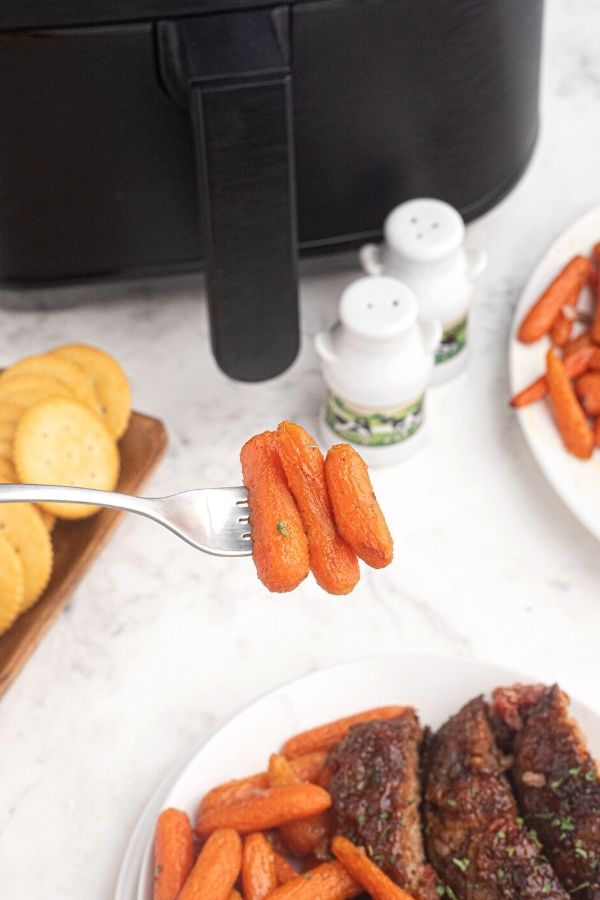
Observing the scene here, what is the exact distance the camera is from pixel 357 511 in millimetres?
924

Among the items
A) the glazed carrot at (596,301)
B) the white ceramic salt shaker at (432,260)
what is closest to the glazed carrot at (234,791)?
the white ceramic salt shaker at (432,260)

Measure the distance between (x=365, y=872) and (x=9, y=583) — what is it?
466 millimetres

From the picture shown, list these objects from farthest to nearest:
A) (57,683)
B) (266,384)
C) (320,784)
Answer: (266,384), (57,683), (320,784)

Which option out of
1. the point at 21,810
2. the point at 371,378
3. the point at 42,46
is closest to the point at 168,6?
the point at 42,46

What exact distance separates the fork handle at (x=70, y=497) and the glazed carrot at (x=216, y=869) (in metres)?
0.35

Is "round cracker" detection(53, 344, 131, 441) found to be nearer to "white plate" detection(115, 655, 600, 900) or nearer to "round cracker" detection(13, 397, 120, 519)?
"round cracker" detection(13, 397, 120, 519)

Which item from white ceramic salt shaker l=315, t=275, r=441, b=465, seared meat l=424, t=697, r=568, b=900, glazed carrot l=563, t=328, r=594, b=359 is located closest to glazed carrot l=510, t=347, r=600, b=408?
glazed carrot l=563, t=328, r=594, b=359

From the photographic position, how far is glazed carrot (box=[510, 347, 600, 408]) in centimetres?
148

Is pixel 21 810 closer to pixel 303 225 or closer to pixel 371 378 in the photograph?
pixel 371 378

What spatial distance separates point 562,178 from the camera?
6.07ft

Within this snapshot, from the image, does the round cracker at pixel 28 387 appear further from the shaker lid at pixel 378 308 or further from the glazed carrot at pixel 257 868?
the glazed carrot at pixel 257 868

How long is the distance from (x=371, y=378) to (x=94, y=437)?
32 centimetres

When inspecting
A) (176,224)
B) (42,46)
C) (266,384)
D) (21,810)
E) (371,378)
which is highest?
(42,46)

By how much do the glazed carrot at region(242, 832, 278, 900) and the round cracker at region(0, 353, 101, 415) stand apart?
21.7 inches
